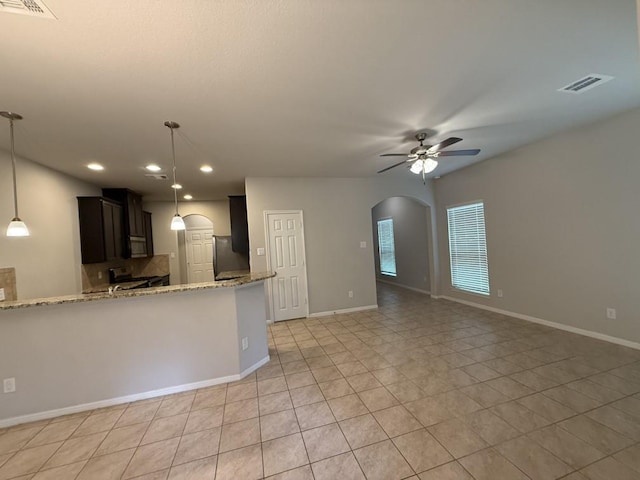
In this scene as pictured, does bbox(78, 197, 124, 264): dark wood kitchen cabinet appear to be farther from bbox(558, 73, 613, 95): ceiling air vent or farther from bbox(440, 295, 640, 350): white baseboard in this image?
bbox(440, 295, 640, 350): white baseboard

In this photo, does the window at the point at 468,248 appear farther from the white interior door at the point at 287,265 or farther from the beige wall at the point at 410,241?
the white interior door at the point at 287,265

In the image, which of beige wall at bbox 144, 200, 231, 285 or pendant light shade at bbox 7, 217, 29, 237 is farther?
beige wall at bbox 144, 200, 231, 285

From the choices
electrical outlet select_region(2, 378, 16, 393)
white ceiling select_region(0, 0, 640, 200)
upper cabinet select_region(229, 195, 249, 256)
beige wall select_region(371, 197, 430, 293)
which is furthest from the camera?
beige wall select_region(371, 197, 430, 293)

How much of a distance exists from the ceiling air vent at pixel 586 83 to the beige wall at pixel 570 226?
45.6 inches

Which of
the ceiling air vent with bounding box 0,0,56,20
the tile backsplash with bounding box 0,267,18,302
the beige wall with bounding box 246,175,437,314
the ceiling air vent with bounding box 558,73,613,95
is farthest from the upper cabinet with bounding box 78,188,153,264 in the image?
the ceiling air vent with bounding box 558,73,613,95

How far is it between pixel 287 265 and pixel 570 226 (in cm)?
423

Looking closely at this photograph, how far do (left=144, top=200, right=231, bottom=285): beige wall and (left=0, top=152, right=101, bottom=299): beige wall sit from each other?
2222 millimetres

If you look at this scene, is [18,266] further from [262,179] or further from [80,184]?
[262,179]

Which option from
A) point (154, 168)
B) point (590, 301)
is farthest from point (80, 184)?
point (590, 301)

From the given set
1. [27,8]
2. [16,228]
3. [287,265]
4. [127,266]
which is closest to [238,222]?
[287,265]

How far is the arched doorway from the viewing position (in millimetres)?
6723

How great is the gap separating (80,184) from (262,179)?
2.90 meters

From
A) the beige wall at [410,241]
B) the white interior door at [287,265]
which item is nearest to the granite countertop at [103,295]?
the white interior door at [287,265]

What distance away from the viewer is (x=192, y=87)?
1980mm
